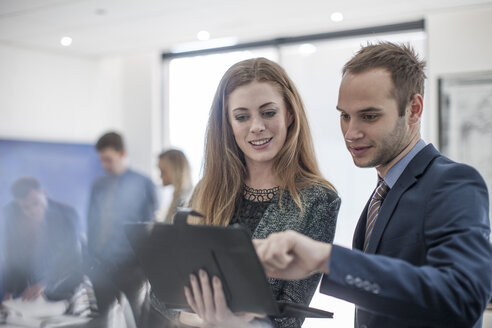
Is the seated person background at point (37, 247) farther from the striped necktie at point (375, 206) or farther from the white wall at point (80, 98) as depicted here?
the striped necktie at point (375, 206)

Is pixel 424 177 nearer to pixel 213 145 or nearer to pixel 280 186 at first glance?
pixel 280 186

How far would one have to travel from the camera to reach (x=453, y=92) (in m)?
4.55

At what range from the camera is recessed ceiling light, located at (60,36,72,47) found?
5730mm

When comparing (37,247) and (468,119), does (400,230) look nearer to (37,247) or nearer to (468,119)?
(37,247)

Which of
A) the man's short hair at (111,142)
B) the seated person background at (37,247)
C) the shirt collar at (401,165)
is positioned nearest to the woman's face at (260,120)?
the shirt collar at (401,165)

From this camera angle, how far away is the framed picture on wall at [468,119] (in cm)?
438

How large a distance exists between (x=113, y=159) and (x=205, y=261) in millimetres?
4171

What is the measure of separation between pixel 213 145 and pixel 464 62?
346 centimetres

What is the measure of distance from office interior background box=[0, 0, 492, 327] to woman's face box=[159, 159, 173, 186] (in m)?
1.34

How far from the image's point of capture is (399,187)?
1.25 metres

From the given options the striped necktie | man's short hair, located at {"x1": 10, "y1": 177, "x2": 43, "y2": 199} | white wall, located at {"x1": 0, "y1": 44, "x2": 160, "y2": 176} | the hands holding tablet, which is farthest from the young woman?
white wall, located at {"x1": 0, "y1": 44, "x2": 160, "y2": 176}

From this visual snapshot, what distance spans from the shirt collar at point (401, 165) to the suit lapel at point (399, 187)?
0.02 m

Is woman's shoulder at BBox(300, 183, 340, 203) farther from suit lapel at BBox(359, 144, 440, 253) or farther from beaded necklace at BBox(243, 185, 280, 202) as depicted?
suit lapel at BBox(359, 144, 440, 253)

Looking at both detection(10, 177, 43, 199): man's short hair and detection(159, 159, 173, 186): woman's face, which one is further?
detection(159, 159, 173, 186): woman's face
